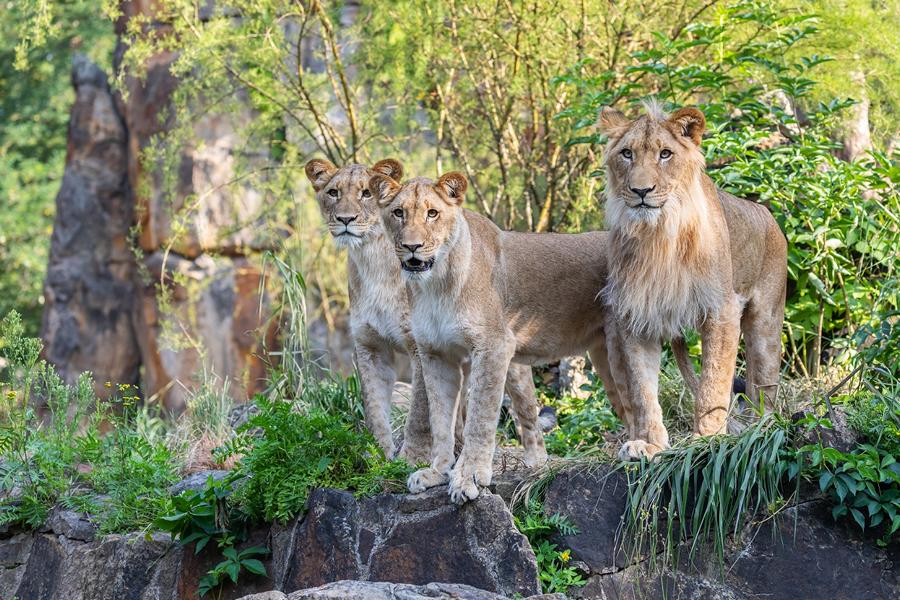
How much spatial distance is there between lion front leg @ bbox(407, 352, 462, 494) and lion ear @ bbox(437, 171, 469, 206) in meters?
0.83

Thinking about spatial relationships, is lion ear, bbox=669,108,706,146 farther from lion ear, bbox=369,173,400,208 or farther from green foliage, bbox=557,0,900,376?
green foliage, bbox=557,0,900,376

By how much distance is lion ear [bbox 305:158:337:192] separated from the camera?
6820 millimetres

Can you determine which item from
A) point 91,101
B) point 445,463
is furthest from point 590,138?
point 91,101

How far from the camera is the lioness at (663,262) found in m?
5.77

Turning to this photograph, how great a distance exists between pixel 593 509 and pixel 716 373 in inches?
37.8

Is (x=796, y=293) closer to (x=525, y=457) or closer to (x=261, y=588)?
(x=525, y=457)

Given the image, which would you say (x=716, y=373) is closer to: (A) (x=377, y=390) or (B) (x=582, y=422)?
(A) (x=377, y=390)

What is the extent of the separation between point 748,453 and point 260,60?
619 centimetres

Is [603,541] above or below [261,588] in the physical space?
above

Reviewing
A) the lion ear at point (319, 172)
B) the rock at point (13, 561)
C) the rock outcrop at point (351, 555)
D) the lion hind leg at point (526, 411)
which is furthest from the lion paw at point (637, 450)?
the rock at point (13, 561)

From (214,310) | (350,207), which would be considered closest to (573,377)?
(350,207)

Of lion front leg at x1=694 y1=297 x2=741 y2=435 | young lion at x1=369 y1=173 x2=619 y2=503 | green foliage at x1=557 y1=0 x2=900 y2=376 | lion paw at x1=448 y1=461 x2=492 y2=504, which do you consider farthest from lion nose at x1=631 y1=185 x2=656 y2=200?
green foliage at x1=557 y1=0 x2=900 y2=376

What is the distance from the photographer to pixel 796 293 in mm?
8070

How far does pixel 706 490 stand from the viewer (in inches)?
219
